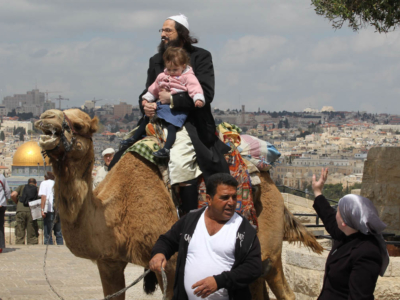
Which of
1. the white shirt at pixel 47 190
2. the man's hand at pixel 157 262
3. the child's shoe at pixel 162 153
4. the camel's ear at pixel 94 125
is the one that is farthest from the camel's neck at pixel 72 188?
the white shirt at pixel 47 190

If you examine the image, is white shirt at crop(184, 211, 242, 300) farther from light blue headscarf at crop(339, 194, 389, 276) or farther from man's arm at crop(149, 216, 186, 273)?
light blue headscarf at crop(339, 194, 389, 276)

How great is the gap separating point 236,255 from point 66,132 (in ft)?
5.80

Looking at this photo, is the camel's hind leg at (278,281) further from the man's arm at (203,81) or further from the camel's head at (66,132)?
the camel's head at (66,132)

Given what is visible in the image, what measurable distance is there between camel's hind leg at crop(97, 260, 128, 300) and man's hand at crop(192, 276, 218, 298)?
1911 mm

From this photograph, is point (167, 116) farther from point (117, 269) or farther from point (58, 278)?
point (58, 278)

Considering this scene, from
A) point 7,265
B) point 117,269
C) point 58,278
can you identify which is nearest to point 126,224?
point 117,269

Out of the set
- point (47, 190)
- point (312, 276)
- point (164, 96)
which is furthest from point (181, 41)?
point (47, 190)

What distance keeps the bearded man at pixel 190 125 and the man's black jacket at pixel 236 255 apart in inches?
49.5

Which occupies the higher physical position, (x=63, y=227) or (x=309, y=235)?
(x=63, y=227)

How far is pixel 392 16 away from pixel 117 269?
709 centimetres

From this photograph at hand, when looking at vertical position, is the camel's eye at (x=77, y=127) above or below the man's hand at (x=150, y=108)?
below

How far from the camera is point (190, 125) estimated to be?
609 cm

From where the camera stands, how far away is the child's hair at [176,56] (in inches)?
232

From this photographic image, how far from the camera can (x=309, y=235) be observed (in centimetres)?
754
